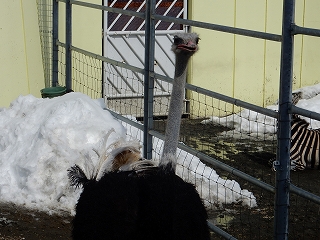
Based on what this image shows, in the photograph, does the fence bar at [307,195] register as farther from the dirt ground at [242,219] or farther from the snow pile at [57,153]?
the snow pile at [57,153]

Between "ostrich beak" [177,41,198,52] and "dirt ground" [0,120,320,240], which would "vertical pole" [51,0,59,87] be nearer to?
"dirt ground" [0,120,320,240]

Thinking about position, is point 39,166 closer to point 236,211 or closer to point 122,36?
point 236,211

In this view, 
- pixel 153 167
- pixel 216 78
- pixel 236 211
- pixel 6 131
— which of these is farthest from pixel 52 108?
pixel 216 78

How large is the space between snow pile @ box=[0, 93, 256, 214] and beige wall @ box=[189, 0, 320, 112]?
297 cm

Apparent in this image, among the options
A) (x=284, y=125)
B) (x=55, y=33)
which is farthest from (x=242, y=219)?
(x=55, y=33)

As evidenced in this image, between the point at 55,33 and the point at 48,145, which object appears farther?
the point at 55,33

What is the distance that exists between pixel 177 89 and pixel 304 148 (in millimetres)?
3416

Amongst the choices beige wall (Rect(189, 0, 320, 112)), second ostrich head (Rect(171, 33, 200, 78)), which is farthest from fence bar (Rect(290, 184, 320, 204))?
beige wall (Rect(189, 0, 320, 112))

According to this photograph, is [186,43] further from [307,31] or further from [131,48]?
[131,48]

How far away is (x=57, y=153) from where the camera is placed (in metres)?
5.93

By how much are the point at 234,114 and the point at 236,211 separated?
3622 millimetres

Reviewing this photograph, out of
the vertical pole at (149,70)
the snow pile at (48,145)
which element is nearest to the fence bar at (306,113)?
the vertical pole at (149,70)

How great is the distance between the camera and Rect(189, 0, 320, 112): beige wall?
9203mm

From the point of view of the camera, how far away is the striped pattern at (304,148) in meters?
7.17
